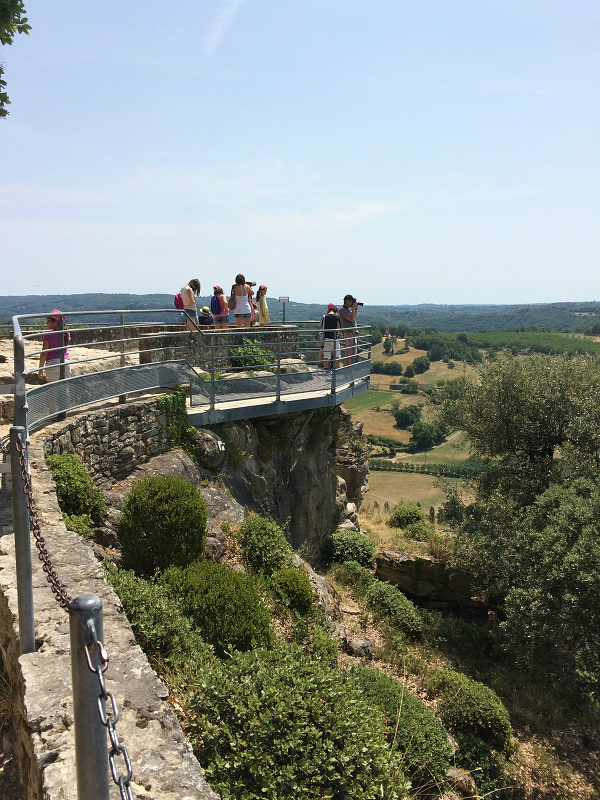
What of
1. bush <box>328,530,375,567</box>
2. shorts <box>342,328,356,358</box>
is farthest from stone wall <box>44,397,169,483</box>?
bush <box>328,530,375,567</box>

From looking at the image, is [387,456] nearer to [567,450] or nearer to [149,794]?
[567,450]

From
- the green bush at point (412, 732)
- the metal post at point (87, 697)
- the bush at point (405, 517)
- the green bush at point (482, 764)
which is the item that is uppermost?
the metal post at point (87, 697)

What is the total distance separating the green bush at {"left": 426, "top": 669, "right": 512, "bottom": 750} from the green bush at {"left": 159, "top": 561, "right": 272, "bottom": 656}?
5.29m

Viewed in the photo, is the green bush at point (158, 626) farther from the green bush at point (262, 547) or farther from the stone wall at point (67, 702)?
the green bush at point (262, 547)

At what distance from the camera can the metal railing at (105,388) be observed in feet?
6.98

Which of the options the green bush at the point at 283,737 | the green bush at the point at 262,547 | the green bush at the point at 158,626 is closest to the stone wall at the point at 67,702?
the green bush at the point at 158,626

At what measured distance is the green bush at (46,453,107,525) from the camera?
7.10 meters

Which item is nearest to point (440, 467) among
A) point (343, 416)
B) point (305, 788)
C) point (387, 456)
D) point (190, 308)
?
point (387, 456)

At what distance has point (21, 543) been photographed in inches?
141

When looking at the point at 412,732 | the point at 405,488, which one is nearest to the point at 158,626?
the point at 412,732

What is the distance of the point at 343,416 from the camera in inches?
675

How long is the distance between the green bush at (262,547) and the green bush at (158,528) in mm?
1657

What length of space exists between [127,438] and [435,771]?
613 cm

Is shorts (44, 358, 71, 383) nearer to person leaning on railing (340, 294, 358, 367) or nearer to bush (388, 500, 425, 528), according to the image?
person leaning on railing (340, 294, 358, 367)
